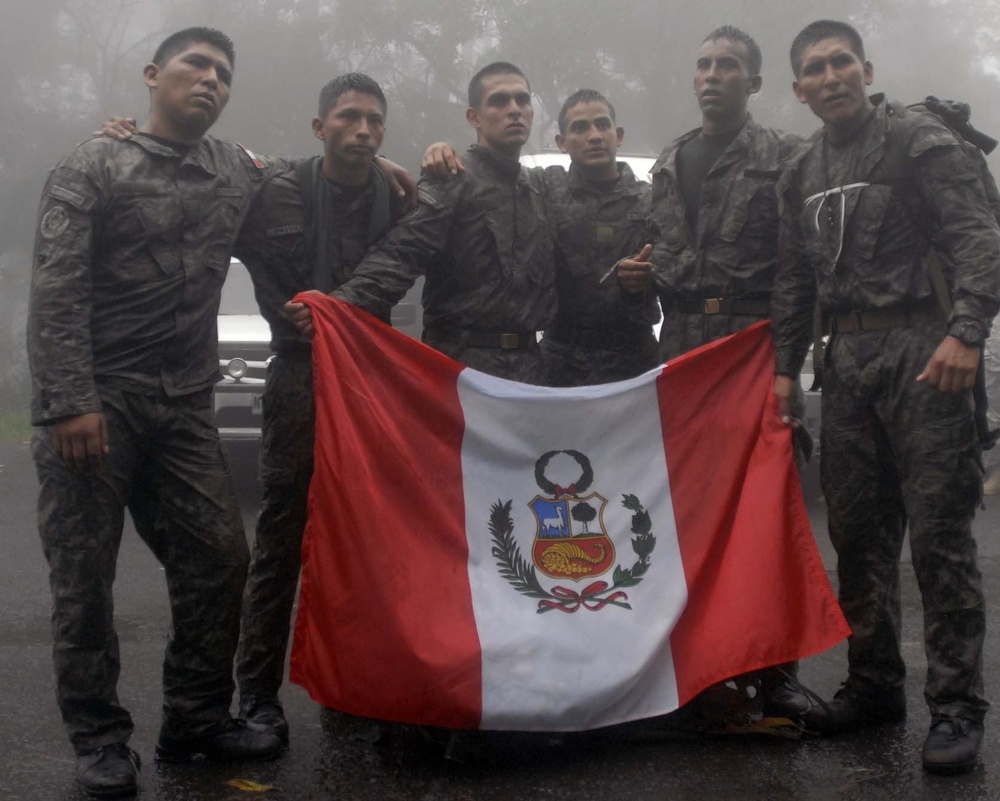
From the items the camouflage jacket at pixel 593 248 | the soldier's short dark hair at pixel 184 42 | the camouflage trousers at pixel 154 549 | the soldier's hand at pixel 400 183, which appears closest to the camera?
the camouflage trousers at pixel 154 549

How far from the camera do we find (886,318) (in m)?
4.42

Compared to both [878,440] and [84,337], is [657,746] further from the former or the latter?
[84,337]

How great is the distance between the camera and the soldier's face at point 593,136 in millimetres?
5566

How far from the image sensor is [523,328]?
5.14 meters

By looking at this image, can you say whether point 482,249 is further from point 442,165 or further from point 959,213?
point 959,213

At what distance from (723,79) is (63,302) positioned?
2546mm

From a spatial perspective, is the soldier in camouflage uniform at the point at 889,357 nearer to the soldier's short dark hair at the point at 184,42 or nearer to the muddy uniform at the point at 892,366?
the muddy uniform at the point at 892,366

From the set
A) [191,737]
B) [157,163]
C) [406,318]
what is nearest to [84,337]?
[157,163]

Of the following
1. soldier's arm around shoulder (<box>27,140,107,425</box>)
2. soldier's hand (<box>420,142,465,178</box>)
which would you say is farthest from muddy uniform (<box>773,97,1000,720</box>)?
soldier's arm around shoulder (<box>27,140,107,425</box>)

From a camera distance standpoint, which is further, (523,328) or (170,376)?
(523,328)

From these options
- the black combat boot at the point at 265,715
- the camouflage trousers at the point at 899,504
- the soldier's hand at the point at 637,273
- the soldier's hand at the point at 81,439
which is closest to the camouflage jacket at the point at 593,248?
the soldier's hand at the point at 637,273

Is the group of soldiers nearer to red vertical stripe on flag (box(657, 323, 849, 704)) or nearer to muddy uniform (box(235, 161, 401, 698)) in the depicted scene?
muddy uniform (box(235, 161, 401, 698))

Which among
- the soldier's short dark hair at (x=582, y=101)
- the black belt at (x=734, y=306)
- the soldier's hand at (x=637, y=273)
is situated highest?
the soldier's short dark hair at (x=582, y=101)

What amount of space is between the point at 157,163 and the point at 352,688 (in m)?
1.75
